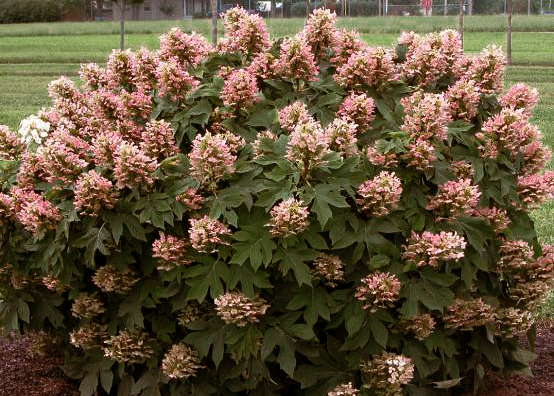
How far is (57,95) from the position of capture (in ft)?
14.9

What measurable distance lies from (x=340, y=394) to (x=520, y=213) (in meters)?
1.13

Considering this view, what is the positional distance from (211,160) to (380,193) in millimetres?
640

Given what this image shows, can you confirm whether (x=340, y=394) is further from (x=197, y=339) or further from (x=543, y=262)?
(x=543, y=262)

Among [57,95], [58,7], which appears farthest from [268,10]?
[57,95]

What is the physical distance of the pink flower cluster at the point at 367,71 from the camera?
3.90m

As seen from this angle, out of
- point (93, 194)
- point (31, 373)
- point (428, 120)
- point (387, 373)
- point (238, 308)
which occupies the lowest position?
point (31, 373)

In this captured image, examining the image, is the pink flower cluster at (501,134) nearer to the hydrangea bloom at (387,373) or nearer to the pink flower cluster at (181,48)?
the hydrangea bloom at (387,373)

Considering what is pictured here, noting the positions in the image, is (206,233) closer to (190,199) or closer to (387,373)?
(190,199)

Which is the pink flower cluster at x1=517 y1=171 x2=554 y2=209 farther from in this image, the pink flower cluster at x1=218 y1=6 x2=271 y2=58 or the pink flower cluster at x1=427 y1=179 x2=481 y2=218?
the pink flower cluster at x1=218 y1=6 x2=271 y2=58

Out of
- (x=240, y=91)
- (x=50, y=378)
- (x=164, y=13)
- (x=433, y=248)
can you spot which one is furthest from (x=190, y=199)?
(x=164, y=13)

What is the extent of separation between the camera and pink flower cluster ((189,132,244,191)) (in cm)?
339

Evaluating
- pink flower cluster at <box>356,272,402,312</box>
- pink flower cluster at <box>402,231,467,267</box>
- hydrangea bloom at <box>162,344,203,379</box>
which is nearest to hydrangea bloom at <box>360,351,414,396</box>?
pink flower cluster at <box>356,272,402,312</box>

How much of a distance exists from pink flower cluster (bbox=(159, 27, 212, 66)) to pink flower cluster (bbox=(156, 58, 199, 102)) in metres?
0.24

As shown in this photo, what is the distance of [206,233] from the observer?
3344 millimetres
